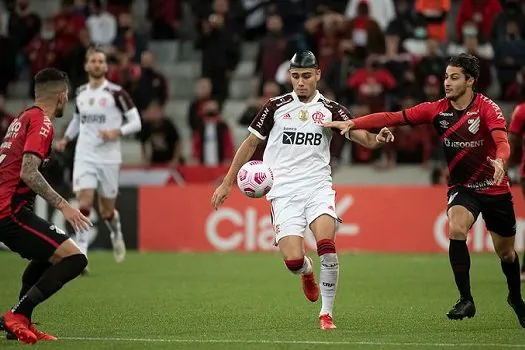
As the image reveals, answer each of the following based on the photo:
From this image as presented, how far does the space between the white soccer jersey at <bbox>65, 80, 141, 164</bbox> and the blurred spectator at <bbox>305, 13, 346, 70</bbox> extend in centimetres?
808

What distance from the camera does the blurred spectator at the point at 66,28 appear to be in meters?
25.4

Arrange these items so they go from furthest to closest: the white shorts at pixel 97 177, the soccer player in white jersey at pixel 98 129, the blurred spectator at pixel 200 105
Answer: the blurred spectator at pixel 200 105, the white shorts at pixel 97 177, the soccer player in white jersey at pixel 98 129

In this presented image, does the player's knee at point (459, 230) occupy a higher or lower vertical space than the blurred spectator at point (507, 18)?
lower

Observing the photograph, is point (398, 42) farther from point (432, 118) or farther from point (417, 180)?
point (432, 118)

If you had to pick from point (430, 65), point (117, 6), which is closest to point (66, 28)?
point (117, 6)

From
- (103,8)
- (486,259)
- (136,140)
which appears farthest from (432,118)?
(103,8)

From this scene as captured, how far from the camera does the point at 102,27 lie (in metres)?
26.2

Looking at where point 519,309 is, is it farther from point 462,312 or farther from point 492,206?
point 492,206

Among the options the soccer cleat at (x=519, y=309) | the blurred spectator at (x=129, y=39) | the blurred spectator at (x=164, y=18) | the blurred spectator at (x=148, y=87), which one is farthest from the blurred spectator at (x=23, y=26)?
the soccer cleat at (x=519, y=309)

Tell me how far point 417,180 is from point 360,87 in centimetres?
217

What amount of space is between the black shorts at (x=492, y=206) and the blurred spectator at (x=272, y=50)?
13.7 m

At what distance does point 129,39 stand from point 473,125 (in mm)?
15802

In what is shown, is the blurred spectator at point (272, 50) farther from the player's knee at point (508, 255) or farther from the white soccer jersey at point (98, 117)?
the player's knee at point (508, 255)

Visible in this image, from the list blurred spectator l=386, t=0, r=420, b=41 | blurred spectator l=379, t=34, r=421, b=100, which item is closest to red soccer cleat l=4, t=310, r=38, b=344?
blurred spectator l=379, t=34, r=421, b=100
